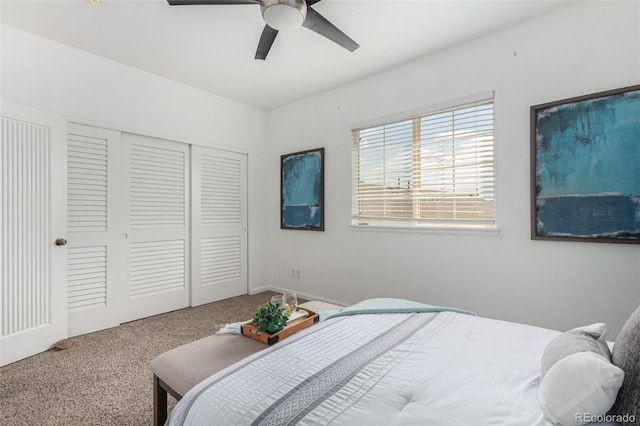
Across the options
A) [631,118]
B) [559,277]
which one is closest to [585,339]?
[559,277]

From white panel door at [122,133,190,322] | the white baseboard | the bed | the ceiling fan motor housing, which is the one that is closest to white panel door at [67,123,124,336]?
white panel door at [122,133,190,322]

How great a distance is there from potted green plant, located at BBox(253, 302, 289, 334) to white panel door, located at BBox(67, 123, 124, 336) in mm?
2280

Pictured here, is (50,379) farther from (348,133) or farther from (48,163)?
(348,133)

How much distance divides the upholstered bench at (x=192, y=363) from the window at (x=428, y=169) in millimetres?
2145

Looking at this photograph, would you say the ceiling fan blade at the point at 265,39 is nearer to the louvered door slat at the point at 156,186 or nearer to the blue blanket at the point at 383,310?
the louvered door slat at the point at 156,186

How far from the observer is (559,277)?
92.3 inches

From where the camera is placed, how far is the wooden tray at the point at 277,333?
1.54 metres

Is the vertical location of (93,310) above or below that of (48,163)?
below

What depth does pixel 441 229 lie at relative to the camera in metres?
2.91

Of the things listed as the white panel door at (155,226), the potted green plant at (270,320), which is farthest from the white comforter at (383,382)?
the white panel door at (155,226)

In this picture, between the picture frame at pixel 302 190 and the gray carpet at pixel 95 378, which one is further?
the picture frame at pixel 302 190

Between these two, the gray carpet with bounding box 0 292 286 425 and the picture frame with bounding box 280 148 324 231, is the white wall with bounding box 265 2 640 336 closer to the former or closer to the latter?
the picture frame with bounding box 280 148 324 231

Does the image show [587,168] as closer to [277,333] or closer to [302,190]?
[277,333]

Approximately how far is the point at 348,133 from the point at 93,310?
123 inches
